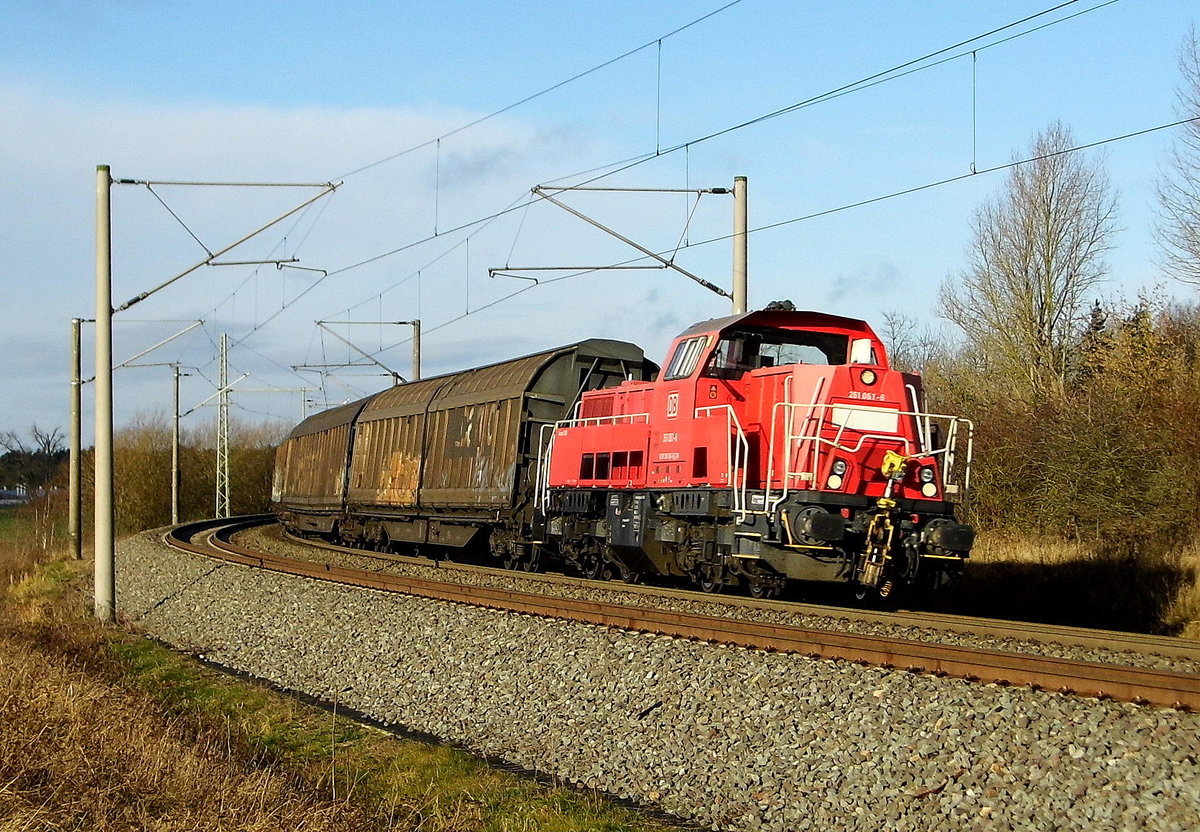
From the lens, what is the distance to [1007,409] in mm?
23031

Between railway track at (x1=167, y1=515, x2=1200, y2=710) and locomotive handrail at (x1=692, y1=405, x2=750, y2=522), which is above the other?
locomotive handrail at (x1=692, y1=405, x2=750, y2=522)

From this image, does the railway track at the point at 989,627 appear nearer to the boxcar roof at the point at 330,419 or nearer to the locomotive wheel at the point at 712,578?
the locomotive wheel at the point at 712,578

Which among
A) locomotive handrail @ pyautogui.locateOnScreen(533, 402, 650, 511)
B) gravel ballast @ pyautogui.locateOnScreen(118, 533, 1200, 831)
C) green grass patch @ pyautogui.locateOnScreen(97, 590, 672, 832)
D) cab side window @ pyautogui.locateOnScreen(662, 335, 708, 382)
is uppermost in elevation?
cab side window @ pyautogui.locateOnScreen(662, 335, 708, 382)

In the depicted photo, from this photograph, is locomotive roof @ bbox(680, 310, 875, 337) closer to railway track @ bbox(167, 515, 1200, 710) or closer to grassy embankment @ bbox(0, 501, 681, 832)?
railway track @ bbox(167, 515, 1200, 710)

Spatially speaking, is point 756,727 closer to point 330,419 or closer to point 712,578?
point 712,578

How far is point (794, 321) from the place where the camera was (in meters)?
15.2

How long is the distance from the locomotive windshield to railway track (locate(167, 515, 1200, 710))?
2.99m

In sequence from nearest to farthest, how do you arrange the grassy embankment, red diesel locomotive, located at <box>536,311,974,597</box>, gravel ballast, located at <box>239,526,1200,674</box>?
the grassy embankment, gravel ballast, located at <box>239,526,1200,674</box>, red diesel locomotive, located at <box>536,311,974,597</box>

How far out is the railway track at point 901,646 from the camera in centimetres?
762

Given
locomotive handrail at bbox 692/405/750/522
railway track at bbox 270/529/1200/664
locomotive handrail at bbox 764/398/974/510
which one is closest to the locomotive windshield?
locomotive handrail at bbox 692/405/750/522

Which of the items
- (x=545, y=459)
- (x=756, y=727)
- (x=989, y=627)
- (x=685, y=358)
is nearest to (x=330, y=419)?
(x=545, y=459)

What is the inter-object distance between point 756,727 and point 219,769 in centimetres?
351

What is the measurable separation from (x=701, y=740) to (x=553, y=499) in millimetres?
11300

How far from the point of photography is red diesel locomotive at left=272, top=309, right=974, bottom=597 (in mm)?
13570
